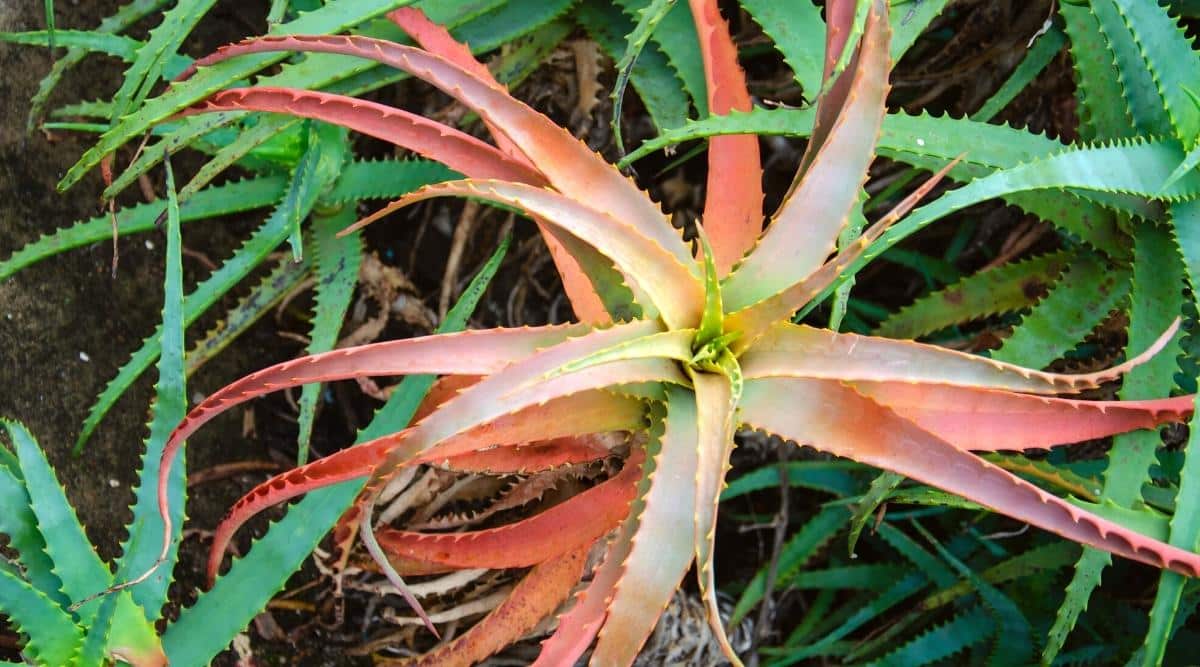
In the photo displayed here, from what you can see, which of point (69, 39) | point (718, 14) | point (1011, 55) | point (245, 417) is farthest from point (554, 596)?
point (1011, 55)

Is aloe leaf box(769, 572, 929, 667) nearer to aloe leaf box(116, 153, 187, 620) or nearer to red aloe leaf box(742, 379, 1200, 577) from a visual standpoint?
red aloe leaf box(742, 379, 1200, 577)

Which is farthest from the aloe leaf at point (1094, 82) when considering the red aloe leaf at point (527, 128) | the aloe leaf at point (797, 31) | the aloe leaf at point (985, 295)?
the red aloe leaf at point (527, 128)

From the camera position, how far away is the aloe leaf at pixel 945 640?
1.13 meters

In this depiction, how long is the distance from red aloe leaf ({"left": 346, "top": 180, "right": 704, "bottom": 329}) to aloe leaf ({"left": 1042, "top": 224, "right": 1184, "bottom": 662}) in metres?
0.43

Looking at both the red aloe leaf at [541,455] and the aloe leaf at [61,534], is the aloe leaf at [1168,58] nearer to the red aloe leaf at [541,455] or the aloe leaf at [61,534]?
the red aloe leaf at [541,455]

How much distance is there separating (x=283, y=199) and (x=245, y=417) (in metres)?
0.26

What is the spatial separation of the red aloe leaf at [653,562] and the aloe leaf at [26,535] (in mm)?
502

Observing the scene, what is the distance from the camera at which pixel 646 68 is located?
106 cm

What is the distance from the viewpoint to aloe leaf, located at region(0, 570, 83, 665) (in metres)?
0.79

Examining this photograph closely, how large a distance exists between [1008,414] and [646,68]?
52 centimetres

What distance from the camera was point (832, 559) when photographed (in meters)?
1.28

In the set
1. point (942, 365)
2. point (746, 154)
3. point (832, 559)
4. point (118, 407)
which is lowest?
point (832, 559)

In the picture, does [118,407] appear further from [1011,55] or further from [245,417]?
[1011,55]

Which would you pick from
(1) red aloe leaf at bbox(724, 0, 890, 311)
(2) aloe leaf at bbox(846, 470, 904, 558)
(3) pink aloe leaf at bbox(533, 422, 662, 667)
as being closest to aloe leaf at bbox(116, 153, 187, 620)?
(3) pink aloe leaf at bbox(533, 422, 662, 667)
